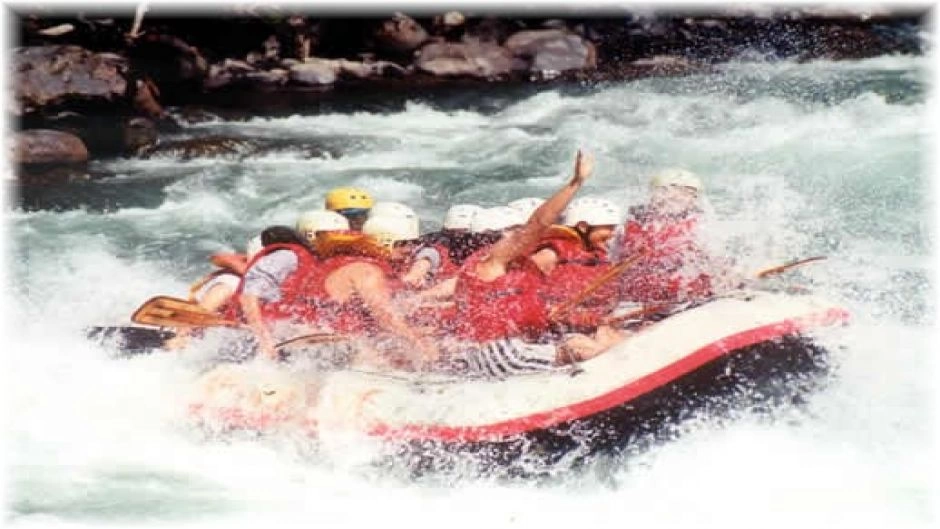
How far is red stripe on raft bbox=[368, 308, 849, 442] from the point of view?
11.5ft

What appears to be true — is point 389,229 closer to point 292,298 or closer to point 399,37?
point 292,298

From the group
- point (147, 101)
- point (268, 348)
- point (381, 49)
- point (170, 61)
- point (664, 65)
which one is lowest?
point (268, 348)

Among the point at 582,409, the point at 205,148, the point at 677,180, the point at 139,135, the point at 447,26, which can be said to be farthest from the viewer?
the point at 447,26

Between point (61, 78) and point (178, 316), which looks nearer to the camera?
point (178, 316)

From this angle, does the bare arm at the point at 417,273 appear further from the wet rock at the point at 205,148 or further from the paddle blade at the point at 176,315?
the wet rock at the point at 205,148

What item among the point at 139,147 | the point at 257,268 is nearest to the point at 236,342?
the point at 257,268

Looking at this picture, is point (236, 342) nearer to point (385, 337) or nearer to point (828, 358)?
point (385, 337)

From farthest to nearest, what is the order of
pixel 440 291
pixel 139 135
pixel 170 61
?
pixel 170 61
pixel 139 135
pixel 440 291

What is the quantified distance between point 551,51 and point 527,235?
4.74 meters

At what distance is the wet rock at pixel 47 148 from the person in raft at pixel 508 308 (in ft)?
12.0

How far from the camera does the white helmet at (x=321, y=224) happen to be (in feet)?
13.9

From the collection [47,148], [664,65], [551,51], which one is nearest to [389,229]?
[47,148]

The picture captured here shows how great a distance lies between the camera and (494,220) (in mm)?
4230

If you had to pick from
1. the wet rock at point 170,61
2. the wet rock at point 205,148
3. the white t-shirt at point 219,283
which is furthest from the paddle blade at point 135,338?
the wet rock at point 170,61
